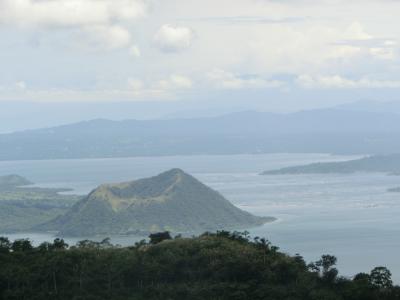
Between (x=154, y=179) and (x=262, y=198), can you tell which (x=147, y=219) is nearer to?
(x=154, y=179)

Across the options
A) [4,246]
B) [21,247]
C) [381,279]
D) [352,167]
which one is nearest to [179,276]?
[381,279]

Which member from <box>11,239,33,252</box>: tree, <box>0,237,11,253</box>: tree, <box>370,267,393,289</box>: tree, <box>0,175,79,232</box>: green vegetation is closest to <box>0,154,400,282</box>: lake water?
<box>0,175,79,232</box>: green vegetation

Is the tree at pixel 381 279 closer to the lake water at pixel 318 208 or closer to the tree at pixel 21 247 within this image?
the tree at pixel 21 247

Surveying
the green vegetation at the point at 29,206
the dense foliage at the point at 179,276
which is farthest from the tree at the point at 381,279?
the green vegetation at the point at 29,206

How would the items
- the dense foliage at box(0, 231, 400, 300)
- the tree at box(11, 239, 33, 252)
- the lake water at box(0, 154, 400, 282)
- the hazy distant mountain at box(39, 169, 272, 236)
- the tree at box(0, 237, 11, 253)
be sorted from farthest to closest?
1. the hazy distant mountain at box(39, 169, 272, 236)
2. the lake water at box(0, 154, 400, 282)
3. the tree at box(11, 239, 33, 252)
4. the tree at box(0, 237, 11, 253)
5. the dense foliage at box(0, 231, 400, 300)

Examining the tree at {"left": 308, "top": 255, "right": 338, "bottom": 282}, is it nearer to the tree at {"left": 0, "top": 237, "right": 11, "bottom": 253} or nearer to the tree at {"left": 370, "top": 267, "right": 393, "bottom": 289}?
the tree at {"left": 370, "top": 267, "right": 393, "bottom": 289}

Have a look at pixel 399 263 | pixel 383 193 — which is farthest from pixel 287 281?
pixel 383 193

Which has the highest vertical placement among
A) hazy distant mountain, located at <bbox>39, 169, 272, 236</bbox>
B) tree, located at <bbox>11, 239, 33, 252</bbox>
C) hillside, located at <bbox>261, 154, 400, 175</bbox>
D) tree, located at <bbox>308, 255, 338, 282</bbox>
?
hillside, located at <bbox>261, 154, 400, 175</bbox>
